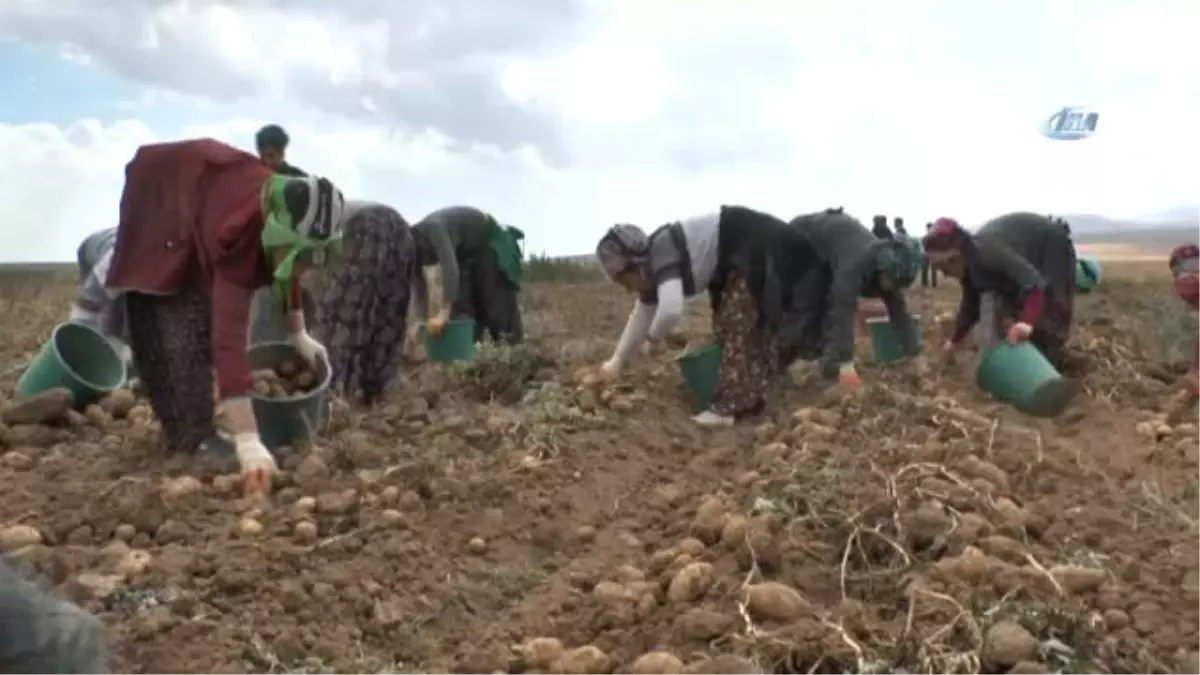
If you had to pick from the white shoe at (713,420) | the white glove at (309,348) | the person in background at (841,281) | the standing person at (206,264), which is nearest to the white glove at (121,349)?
the white glove at (309,348)

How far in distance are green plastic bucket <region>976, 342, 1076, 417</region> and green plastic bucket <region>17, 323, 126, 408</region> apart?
3.21 meters

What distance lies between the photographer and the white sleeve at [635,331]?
18.7 feet

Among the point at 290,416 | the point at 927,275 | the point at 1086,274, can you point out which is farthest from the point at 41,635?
the point at 927,275

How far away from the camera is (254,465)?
12.4 ft

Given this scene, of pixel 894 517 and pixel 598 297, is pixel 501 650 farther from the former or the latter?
pixel 598 297

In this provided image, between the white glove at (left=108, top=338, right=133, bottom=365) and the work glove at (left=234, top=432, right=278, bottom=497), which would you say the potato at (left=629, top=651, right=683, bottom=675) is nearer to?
the work glove at (left=234, top=432, right=278, bottom=497)

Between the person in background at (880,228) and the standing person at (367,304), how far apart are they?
2084mm

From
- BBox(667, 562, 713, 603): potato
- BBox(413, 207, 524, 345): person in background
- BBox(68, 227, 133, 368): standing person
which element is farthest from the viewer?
BBox(413, 207, 524, 345): person in background

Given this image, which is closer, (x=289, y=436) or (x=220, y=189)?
A: (x=220, y=189)

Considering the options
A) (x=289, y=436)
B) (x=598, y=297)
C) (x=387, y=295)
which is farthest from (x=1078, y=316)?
(x=289, y=436)

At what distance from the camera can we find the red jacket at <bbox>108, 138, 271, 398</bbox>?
3.80 metres

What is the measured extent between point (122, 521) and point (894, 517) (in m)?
1.82

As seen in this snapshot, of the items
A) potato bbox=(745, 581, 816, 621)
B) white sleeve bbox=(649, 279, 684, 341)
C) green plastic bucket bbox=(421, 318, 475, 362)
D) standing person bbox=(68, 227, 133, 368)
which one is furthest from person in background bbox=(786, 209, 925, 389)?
potato bbox=(745, 581, 816, 621)

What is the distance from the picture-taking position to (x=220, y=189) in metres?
3.94
